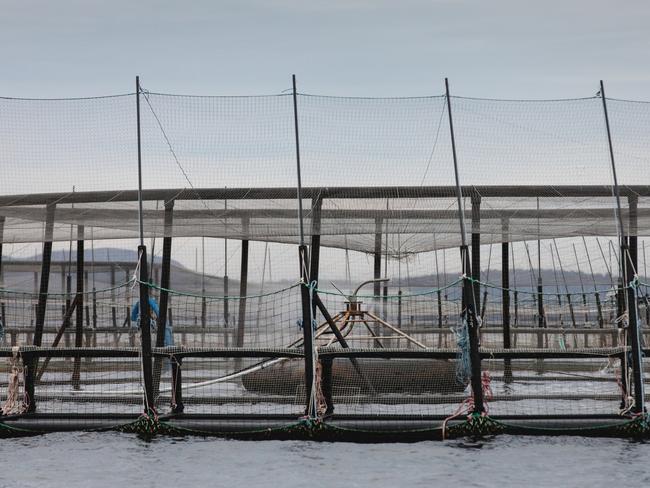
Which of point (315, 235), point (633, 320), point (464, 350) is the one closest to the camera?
point (633, 320)

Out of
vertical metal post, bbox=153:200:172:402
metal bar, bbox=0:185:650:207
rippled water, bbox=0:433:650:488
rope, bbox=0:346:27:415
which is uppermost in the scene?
metal bar, bbox=0:185:650:207

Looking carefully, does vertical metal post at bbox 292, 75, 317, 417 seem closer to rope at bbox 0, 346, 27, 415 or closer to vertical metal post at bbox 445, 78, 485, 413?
vertical metal post at bbox 445, 78, 485, 413

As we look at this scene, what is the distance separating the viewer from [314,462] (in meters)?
11.3

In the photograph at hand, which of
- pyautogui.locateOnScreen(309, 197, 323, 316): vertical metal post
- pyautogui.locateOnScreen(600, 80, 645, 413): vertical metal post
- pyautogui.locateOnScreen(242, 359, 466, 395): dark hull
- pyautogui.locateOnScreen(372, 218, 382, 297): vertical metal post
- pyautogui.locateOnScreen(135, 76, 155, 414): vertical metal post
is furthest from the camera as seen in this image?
pyautogui.locateOnScreen(242, 359, 466, 395): dark hull

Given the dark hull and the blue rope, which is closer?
the blue rope

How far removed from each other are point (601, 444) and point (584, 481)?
198 cm

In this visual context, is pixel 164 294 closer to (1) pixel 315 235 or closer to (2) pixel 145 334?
(2) pixel 145 334

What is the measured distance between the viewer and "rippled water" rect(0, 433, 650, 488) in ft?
34.1

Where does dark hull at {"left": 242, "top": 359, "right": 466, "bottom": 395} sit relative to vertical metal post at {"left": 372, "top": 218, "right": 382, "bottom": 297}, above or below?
below

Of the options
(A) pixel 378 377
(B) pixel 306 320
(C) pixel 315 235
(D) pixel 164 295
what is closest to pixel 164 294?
(D) pixel 164 295

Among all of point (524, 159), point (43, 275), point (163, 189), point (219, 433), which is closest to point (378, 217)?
point (524, 159)

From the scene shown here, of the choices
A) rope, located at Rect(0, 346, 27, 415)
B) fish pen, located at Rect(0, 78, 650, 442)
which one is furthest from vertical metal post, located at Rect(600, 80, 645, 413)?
rope, located at Rect(0, 346, 27, 415)

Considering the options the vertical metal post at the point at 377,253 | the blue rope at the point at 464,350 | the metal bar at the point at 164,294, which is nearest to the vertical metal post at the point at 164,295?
the metal bar at the point at 164,294

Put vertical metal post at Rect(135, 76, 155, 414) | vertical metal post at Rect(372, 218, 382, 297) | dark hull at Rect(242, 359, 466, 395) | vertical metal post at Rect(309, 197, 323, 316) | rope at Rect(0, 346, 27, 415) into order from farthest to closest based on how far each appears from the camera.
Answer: dark hull at Rect(242, 359, 466, 395), vertical metal post at Rect(372, 218, 382, 297), vertical metal post at Rect(309, 197, 323, 316), rope at Rect(0, 346, 27, 415), vertical metal post at Rect(135, 76, 155, 414)
